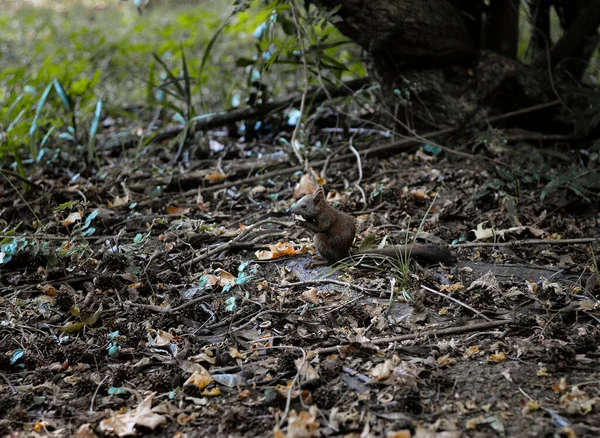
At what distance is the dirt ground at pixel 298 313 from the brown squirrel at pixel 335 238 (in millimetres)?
101

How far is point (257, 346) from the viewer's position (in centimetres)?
290

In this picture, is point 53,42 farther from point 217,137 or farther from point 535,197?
point 535,197

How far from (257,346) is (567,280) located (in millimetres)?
1671

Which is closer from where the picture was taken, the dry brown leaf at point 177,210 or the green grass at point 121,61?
the dry brown leaf at point 177,210

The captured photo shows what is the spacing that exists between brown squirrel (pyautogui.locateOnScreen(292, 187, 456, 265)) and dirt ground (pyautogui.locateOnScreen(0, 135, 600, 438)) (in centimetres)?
10

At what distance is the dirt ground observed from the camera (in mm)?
2424

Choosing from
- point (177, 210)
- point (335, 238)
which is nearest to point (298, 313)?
point (335, 238)

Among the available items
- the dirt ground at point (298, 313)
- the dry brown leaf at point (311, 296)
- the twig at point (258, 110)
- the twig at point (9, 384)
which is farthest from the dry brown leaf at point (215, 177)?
the twig at point (9, 384)

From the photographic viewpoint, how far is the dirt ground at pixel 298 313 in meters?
2.42

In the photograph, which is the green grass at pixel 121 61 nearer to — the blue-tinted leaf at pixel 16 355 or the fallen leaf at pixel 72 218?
the fallen leaf at pixel 72 218

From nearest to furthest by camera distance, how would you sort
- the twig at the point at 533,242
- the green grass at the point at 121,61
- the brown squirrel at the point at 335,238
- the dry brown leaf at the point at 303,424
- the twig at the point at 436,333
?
the dry brown leaf at the point at 303,424 → the twig at the point at 436,333 → the brown squirrel at the point at 335,238 → the twig at the point at 533,242 → the green grass at the point at 121,61

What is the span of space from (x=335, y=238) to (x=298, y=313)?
1.69ft

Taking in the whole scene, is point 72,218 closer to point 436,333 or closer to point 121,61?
point 436,333

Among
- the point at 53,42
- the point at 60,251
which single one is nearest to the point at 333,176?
the point at 60,251
